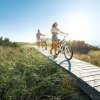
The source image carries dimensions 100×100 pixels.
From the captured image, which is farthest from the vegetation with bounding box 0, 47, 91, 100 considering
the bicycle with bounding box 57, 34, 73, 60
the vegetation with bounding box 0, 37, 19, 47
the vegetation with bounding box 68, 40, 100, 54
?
the vegetation with bounding box 68, 40, 100, 54

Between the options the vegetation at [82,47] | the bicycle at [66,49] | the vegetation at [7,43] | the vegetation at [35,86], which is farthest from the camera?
the vegetation at [82,47]

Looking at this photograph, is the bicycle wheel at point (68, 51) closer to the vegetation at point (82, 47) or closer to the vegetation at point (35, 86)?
the vegetation at point (35, 86)

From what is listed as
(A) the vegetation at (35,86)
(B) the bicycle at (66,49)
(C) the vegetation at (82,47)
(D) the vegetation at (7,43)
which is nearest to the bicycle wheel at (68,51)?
(B) the bicycle at (66,49)

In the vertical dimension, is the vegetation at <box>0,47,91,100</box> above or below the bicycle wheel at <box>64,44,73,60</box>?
below

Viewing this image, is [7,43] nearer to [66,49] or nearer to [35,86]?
[66,49]

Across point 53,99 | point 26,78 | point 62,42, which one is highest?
point 62,42

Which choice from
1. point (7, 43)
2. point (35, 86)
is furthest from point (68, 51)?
point (7, 43)

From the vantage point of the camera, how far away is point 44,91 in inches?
297

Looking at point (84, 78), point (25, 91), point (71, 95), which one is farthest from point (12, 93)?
point (84, 78)

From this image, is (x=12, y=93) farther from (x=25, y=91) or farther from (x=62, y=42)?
(x=62, y=42)

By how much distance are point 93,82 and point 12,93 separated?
2.46m

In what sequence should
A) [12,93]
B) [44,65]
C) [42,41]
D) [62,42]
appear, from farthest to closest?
[42,41] < [62,42] < [44,65] < [12,93]

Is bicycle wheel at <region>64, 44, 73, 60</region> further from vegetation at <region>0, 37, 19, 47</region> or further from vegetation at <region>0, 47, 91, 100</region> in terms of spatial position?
vegetation at <region>0, 37, 19, 47</region>

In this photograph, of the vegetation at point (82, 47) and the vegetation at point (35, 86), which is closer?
the vegetation at point (35, 86)
